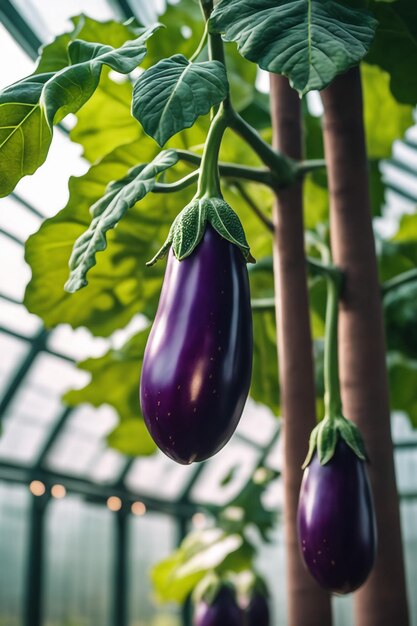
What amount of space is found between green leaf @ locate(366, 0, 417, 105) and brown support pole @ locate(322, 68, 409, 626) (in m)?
0.02

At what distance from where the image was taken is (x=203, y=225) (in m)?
0.37

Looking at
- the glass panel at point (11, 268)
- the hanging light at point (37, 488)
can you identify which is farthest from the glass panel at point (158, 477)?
the glass panel at point (11, 268)

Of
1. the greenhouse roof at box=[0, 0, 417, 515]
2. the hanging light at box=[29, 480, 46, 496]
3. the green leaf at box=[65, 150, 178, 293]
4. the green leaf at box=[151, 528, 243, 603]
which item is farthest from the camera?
the hanging light at box=[29, 480, 46, 496]

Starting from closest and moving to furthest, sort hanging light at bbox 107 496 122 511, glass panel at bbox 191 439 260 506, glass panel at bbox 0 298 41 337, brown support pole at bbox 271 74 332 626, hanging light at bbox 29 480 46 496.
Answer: brown support pole at bbox 271 74 332 626
glass panel at bbox 0 298 41 337
hanging light at bbox 29 480 46 496
hanging light at bbox 107 496 122 511
glass panel at bbox 191 439 260 506

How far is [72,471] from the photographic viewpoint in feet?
22.0

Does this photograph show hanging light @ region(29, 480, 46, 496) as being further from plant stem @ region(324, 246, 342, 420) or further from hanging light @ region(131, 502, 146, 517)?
plant stem @ region(324, 246, 342, 420)

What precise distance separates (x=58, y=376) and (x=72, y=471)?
1215 millimetres

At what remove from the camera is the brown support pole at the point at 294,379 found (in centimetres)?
57

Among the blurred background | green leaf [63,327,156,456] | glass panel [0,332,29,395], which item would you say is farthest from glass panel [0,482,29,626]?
green leaf [63,327,156,456]

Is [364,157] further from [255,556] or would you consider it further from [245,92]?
[255,556]

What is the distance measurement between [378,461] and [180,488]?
819 centimetres

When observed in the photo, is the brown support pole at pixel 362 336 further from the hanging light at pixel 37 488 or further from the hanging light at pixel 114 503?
the hanging light at pixel 114 503

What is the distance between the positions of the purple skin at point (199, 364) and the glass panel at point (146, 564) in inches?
303

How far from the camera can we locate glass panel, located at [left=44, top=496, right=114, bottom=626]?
6.50 metres
